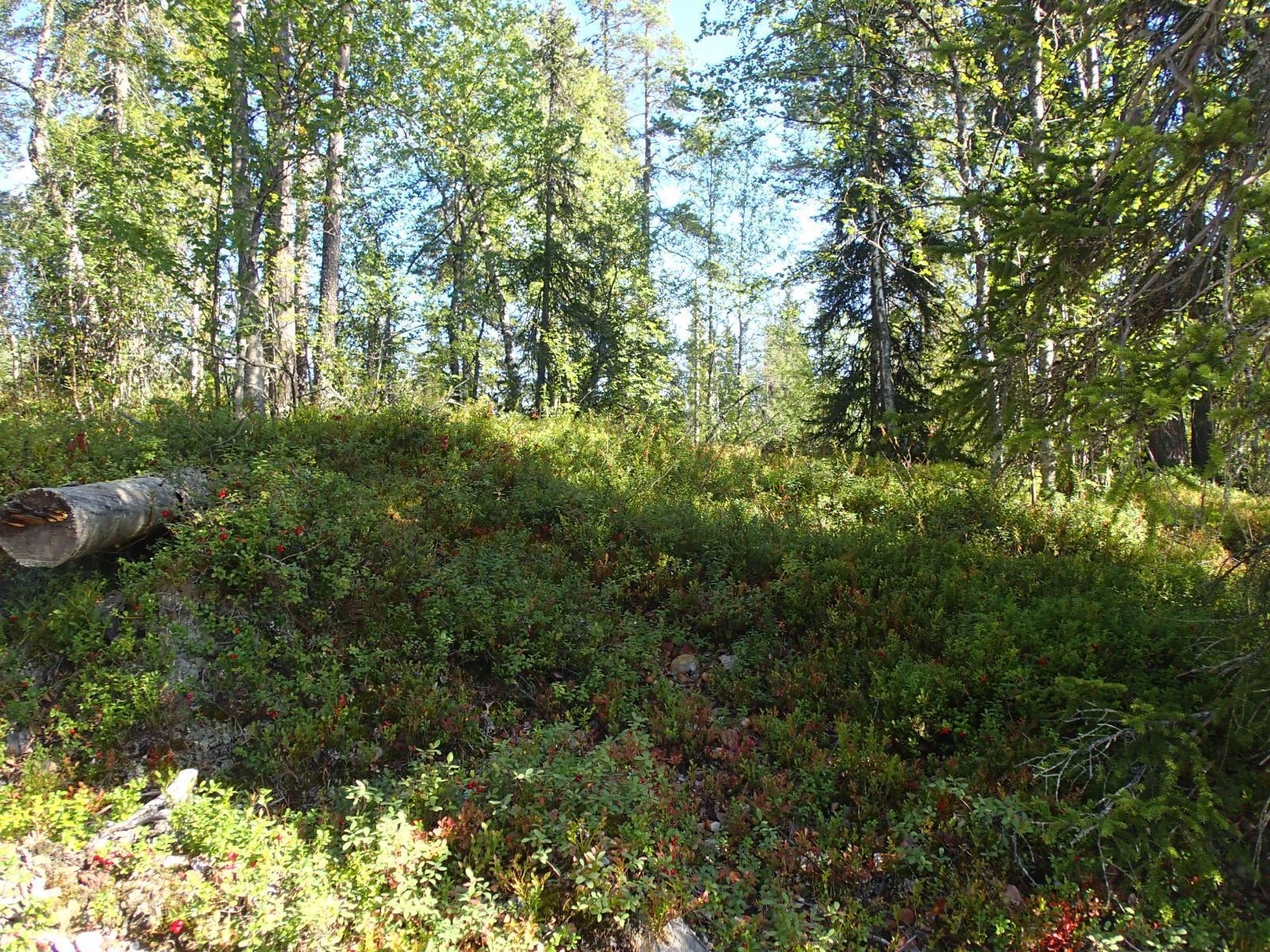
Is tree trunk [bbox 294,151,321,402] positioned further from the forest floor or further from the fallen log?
the fallen log

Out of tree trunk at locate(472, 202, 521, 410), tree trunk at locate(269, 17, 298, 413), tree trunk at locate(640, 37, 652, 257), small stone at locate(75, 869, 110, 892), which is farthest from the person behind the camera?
tree trunk at locate(640, 37, 652, 257)

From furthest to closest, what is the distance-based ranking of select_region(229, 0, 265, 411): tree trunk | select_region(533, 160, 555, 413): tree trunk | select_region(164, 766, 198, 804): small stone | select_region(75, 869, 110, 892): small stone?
select_region(533, 160, 555, 413): tree trunk < select_region(229, 0, 265, 411): tree trunk < select_region(164, 766, 198, 804): small stone < select_region(75, 869, 110, 892): small stone

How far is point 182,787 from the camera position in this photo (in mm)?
4250

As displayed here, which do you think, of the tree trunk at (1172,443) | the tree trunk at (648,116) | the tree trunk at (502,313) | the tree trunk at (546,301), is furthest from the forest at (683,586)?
the tree trunk at (648,116)

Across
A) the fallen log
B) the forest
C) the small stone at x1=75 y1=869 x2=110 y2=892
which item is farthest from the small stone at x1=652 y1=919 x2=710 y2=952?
the fallen log

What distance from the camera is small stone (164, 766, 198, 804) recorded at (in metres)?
4.15

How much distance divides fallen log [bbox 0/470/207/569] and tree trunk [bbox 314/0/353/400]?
535 cm

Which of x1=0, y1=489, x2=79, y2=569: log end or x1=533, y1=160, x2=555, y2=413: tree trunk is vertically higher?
x1=533, y1=160, x2=555, y2=413: tree trunk

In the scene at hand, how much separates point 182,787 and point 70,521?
252 cm

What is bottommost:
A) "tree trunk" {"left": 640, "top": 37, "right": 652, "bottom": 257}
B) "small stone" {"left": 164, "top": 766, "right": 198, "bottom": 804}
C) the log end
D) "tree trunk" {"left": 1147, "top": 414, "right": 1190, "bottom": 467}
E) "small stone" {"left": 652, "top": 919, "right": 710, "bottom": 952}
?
"small stone" {"left": 652, "top": 919, "right": 710, "bottom": 952}

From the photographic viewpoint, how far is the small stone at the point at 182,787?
415cm

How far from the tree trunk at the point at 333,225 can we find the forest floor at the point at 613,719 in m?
3.94

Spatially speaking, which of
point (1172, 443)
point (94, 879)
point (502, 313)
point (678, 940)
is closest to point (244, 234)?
point (94, 879)

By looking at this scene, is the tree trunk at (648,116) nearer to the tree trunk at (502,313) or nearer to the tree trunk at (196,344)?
the tree trunk at (502,313)
